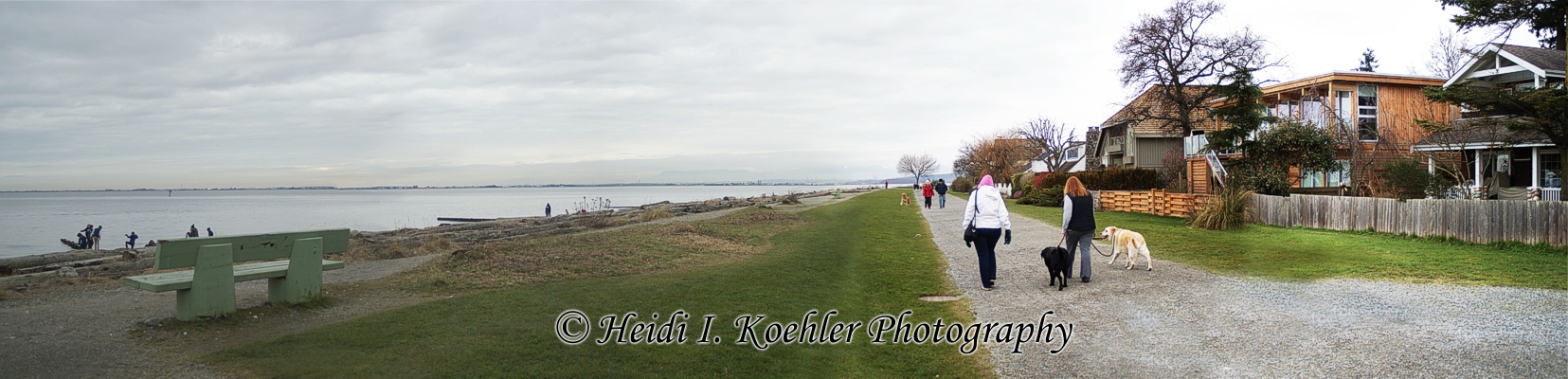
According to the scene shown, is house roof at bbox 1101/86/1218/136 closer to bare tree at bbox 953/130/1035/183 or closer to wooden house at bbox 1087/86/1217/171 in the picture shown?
wooden house at bbox 1087/86/1217/171

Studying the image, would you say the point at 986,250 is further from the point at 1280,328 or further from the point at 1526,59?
the point at 1526,59

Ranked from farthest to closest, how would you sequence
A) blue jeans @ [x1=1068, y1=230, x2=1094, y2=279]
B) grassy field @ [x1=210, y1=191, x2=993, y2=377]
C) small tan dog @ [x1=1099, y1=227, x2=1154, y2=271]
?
small tan dog @ [x1=1099, y1=227, x2=1154, y2=271]
blue jeans @ [x1=1068, y1=230, x2=1094, y2=279]
grassy field @ [x1=210, y1=191, x2=993, y2=377]

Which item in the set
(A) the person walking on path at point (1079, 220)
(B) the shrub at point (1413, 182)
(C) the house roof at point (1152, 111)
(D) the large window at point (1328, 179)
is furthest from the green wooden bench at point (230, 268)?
(C) the house roof at point (1152, 111)

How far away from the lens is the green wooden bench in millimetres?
7230

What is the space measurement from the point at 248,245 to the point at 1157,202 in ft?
84.5

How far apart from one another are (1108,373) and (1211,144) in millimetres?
24966

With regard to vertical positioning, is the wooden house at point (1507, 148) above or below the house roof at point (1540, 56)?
below

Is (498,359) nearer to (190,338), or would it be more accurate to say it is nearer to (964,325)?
(190,338)

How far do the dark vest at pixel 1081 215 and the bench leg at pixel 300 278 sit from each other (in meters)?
8.74

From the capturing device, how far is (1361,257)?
11.9 meters

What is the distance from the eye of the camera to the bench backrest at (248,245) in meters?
7.30

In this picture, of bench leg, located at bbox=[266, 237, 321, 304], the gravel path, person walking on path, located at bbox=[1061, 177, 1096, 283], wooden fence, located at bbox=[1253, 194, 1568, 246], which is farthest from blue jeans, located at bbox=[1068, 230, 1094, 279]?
bench leg, located at bbox=[266, 237, 321, 304]

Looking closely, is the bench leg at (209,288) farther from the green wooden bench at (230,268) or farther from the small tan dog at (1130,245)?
the small tan dog at (1130,245)

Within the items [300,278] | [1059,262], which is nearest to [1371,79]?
[1059,262]
